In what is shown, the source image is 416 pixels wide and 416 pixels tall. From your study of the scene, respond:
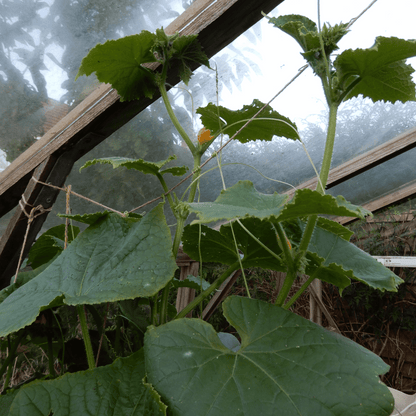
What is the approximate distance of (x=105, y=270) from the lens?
→ 47 centimetres

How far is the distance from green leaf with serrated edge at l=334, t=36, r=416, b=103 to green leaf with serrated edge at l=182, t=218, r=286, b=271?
9.9 inches

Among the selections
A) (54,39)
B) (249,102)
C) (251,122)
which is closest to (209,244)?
(251,122)

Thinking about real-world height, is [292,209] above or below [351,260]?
above

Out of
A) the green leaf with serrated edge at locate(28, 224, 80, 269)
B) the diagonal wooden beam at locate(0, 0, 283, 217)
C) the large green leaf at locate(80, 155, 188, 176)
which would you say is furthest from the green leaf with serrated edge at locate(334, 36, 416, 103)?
the green leaf with serrated edge at locate(28, 224, 80, 269)

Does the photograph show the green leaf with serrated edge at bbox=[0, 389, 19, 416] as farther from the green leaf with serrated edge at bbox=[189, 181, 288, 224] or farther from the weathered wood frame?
the weathered wood frame

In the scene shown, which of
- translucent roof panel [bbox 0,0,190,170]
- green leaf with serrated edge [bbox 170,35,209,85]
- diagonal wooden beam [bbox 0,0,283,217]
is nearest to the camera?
green leaf with serrated edge [bbox 170,35,209,85]

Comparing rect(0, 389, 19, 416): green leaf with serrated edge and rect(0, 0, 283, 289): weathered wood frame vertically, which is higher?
rect(0, 0, 283, 289): weathered wood frame

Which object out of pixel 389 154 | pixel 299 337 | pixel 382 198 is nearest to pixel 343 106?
pixel 389 154

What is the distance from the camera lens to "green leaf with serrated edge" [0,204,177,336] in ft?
1.32

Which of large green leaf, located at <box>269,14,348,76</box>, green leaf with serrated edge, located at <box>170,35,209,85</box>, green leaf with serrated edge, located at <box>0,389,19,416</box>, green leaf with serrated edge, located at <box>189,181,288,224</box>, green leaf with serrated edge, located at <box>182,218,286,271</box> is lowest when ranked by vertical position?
green leaf with serrated edge, located at <box>182,218,286,271</box>

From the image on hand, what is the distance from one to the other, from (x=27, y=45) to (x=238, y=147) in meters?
0.91

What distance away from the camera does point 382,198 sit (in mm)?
2439

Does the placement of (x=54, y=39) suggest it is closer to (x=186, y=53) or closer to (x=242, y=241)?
(x=186, y=53)

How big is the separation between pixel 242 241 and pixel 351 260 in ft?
0.59
